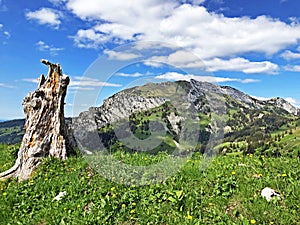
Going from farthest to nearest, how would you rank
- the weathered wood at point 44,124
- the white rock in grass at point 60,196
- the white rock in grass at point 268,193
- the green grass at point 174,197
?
the weathered wood at point 44,124
the white rock in grass at point 60,196
the white rock in grass at point 268,193
the green grass at point 174,197

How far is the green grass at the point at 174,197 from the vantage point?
7.55 m

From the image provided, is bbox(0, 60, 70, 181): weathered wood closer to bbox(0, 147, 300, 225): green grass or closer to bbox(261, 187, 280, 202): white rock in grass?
bbox(0, 147, 300, 225): green grass

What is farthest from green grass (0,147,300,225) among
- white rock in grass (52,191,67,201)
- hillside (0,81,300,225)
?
white rock in grass (52,191,67,201)

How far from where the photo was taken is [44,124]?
1537 cm

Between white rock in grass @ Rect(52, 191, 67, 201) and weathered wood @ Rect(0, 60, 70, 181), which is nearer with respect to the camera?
white rock in grass @ Rect(52, 191, 67, 201)

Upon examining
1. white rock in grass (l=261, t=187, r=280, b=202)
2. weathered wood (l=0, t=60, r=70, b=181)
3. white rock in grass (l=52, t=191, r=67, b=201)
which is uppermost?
weathered wood (l=0, t=60, r=70, b=181)

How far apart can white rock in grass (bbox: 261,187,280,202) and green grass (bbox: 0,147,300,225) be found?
0.54 feet

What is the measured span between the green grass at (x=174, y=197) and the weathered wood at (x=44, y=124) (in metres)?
2.35

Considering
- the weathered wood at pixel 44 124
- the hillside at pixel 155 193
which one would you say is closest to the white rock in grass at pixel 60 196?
the hillside at pixel 155 193

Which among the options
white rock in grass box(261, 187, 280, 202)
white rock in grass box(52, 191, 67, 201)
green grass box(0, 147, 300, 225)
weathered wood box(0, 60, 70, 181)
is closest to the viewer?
green grass box(0, 147, 300, 225)

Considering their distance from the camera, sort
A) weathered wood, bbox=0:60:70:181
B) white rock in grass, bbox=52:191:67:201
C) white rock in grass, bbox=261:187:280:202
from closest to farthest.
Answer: white rock in grass, bbox=261:187:280:202 → white rock in grass, bbox=52:191:67:201 → weathered wood, bbox=0:60:70:181

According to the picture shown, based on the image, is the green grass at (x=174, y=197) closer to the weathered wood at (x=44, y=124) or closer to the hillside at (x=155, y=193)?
the hillside at (x=155, y=193)

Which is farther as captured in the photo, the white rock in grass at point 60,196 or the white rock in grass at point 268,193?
the white rock in grass at point 60,196

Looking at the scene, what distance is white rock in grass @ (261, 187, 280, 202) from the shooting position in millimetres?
7808
